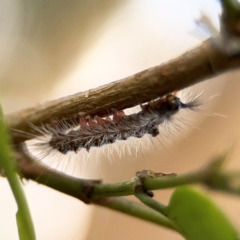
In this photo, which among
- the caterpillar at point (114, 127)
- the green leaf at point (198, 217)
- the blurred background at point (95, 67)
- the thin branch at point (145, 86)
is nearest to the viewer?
the green leaf at point (198, 217)

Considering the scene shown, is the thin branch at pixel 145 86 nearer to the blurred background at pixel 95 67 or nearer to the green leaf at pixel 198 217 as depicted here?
the green leaf at pixel 198 217

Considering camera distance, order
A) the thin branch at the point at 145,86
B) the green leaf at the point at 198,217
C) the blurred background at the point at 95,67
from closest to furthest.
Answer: the green leaf at the point at 198,217
the thin branch at the point at 145,86
the blurred background at the point at 95,67

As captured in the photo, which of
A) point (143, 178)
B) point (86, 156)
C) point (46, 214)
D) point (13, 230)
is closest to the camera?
point (143, 178)

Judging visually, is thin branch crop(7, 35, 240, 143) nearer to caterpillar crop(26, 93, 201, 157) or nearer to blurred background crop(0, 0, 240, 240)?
caterpillar crop(26, 93, 201, 157)

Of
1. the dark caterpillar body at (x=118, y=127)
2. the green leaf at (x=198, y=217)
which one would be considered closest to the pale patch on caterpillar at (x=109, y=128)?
the dark caterpillar body at (x=118, y=127)

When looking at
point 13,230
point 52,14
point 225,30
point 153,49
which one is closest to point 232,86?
point 153,49

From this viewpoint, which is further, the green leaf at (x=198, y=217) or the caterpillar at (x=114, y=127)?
A: the caterpillar at (x=114, y=127)

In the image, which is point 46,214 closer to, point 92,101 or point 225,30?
point 92,101

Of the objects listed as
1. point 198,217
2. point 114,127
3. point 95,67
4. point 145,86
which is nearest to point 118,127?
point 114,127
